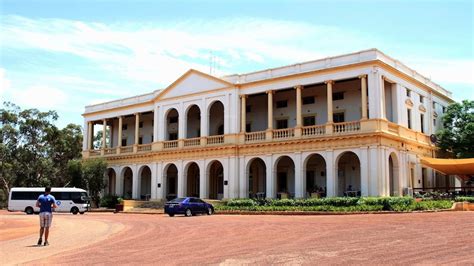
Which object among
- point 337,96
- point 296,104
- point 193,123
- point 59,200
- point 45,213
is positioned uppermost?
point 337,96

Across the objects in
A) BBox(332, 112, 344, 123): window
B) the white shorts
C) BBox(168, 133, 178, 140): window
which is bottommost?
the white shorts

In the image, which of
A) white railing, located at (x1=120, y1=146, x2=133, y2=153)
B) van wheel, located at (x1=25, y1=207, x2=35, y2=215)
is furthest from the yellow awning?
van wheel, located at (x1=25, y1=207, x2=35, y2=215)

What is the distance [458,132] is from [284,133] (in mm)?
Answer: 13583

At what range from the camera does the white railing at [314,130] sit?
35119mm

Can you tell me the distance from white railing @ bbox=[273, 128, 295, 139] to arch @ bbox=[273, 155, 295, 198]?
218 cm

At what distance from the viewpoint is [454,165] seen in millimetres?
32688

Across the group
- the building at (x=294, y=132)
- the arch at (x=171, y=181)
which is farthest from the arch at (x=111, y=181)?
the arch at (x=171, y=181)

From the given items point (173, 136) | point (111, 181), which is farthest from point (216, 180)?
point (111, 181)

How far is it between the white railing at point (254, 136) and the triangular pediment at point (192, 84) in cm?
438

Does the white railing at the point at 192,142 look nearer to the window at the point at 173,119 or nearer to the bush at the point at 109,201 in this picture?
the window at the point at 173,119

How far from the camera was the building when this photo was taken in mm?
33469

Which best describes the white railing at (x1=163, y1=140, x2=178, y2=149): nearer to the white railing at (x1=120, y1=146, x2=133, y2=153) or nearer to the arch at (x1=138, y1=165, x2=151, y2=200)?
the arch at (x1=138, y1=165, x2=151, y2=200)

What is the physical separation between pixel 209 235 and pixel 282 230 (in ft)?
9.41

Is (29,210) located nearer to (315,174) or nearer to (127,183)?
(127,183)
